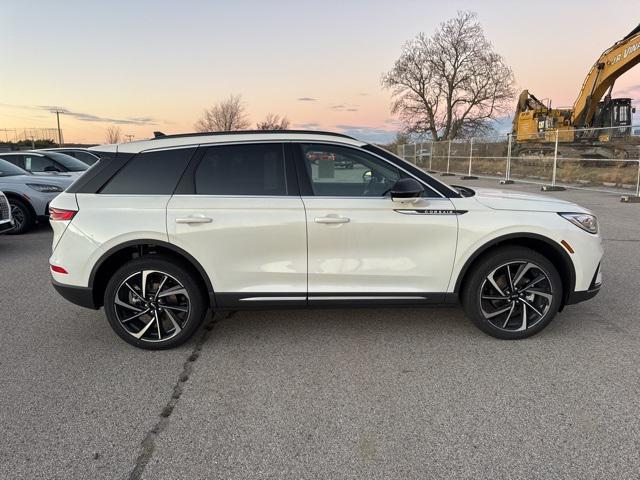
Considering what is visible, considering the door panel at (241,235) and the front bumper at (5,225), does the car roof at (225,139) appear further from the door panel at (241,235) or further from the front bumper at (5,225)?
the front bumper at (5,225)

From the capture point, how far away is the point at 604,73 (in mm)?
21969

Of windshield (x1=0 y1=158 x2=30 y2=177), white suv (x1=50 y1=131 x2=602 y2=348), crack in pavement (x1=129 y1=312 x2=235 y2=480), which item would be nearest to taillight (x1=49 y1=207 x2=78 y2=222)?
white suv (x1=50 y1=131 x2=602 y2=348)

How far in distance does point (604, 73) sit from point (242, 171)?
24.2 m

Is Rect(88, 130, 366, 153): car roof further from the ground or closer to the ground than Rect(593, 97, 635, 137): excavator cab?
closer to the ground

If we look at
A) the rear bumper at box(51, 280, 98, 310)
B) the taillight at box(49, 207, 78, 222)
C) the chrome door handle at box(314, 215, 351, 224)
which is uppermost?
the taillight at box(49, 207, 78, 222)

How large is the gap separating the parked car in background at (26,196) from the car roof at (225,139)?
652 centimetres

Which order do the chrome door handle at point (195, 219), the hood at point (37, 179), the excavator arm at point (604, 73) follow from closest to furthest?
the chrome door handle at point (195, 219) → the hood at point (37, 179) → the excavator arm at point (604, 73)

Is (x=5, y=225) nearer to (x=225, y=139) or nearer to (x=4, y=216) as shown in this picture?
(x=4, y=216)

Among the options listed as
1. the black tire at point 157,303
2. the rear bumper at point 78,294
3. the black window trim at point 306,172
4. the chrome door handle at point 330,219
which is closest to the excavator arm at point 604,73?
the black window trim at point 306,172

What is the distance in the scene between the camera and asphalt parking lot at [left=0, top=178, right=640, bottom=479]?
2.43 m

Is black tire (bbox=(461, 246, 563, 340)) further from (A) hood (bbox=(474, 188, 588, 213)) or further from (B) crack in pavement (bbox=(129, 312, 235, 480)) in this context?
(B) crack in pavement (bbox=(129, 312, 235, 480))

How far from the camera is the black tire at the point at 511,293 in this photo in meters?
3.74

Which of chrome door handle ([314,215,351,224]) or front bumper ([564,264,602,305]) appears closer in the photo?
chrome door handle ([314,215,351,224])

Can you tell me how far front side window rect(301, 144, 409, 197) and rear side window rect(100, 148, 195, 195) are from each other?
40.0 inches
